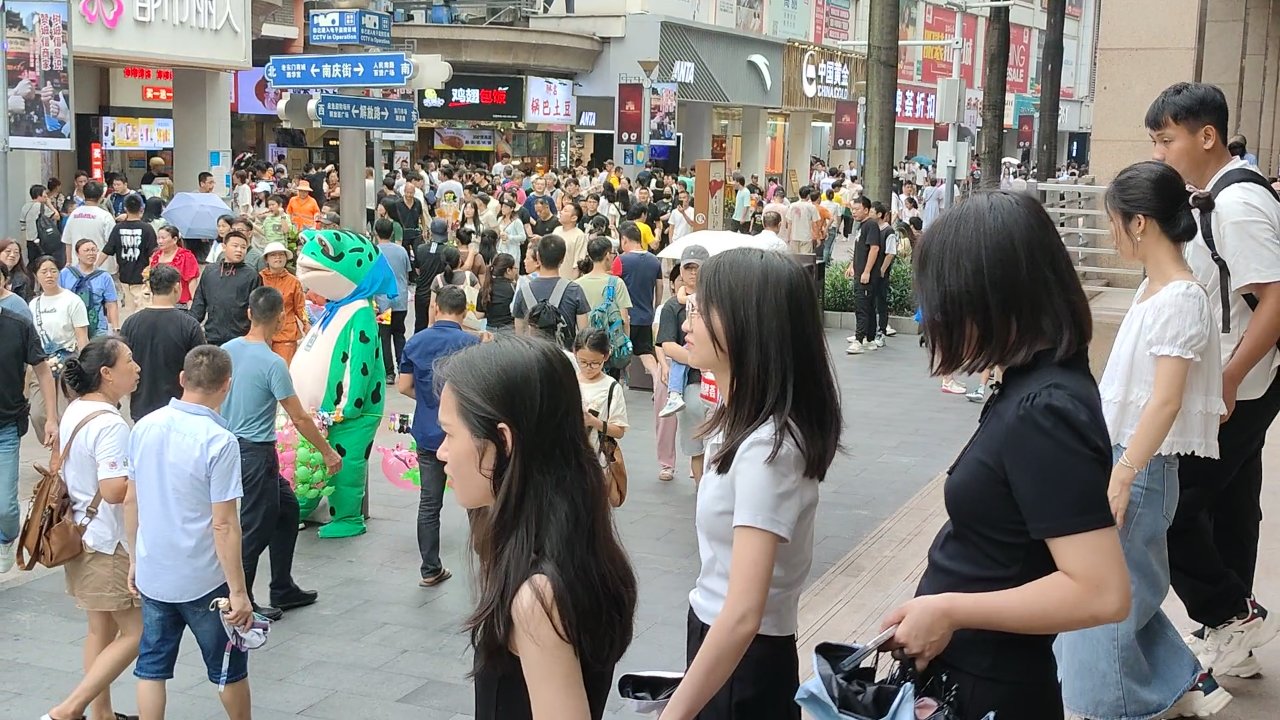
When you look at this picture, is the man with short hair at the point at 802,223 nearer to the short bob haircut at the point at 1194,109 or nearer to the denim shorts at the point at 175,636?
the short bob haircut at the point at 1194,109

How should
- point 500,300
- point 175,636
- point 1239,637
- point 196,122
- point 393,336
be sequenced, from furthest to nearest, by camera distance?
point 196,122, point 393,336, point 500,300, point 175,636, point 1239,637

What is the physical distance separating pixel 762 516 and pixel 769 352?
36cm

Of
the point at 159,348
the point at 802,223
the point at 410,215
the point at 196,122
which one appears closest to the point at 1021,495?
the point at 159,348

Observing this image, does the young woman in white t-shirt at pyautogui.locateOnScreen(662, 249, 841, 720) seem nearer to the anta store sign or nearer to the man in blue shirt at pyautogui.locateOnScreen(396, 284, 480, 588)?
the man in blue shirt at pyautogui.locateOnScreen(396, 284, 480, 588)

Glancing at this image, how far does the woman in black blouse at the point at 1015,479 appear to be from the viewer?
7.77 feet

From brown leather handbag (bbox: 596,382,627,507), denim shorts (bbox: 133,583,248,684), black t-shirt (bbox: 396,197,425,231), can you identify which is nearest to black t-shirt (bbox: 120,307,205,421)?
brown leather handbag (bbox: 596,382,627,507)

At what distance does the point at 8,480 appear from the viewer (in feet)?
24.6

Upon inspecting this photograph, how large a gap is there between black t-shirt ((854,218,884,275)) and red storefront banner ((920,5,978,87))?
146 ft

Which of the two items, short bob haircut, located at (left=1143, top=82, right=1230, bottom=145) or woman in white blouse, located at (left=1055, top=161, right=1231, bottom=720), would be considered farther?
short bob haircut, located at (left=1143, top=82, right=1230, bottom=145)

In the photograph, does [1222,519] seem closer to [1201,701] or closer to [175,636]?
[1201,701]

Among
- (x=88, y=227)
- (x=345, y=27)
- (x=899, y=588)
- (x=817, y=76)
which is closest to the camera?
(x=899, y=588)

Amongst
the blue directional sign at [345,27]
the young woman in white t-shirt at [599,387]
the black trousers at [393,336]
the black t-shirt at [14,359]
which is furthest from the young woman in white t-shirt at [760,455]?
the blue directional sign at [345,27]

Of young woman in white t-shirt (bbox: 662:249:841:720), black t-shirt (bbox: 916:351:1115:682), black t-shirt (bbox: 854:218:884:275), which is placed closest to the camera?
black t-shirt (bbox: 916:351:1115:682)

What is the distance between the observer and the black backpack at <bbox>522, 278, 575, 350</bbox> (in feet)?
31.6
